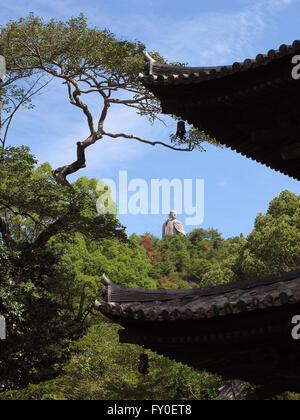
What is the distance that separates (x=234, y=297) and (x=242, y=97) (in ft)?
8.89

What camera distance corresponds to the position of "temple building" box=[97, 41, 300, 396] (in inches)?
242

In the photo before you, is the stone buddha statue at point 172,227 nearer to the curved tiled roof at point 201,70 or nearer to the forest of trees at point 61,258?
Answer: the forest of trees at point 61,258

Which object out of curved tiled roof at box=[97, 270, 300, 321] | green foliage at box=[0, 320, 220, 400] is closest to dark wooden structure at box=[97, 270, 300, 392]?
curved tiled roof at box=[97, 270, 300, 321]

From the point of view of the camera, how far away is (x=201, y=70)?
23.6 feet

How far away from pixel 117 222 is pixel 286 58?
13.8 meters

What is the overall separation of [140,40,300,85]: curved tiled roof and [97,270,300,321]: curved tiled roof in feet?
9.31

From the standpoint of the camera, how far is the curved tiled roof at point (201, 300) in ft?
19.2

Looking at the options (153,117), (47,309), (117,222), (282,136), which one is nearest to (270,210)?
(153,117)

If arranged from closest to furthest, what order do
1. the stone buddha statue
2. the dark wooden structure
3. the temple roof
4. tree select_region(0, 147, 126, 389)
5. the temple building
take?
1. the dark wooden structure
2. the temple building
3. the temple roof
4. tree select_region(0, 147, 126, 389)
5. the stone buddha statue

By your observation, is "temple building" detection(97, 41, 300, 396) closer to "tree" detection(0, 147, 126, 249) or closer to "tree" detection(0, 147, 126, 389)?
"tree" detection(0, 147, 126, 389)

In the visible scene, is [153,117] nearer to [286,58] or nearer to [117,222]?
[117,222]

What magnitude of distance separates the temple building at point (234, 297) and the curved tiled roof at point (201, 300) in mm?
12

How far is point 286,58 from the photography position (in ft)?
20.5

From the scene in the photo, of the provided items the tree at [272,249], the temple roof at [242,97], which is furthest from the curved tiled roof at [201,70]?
the tree at [272,249]
